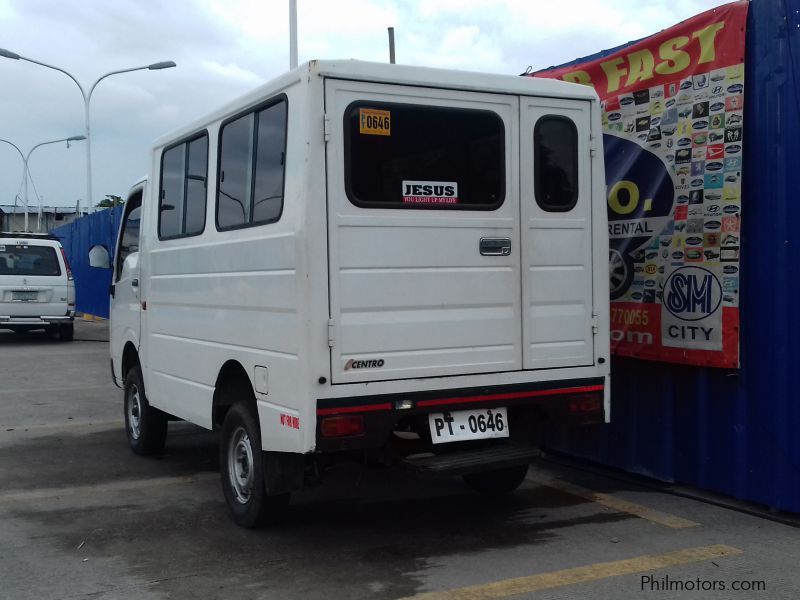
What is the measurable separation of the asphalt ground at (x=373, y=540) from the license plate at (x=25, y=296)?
11167 mm

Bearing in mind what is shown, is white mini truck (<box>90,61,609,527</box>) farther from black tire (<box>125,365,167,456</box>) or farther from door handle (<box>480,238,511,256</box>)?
black tire (<box>125,365,167,456</box>)

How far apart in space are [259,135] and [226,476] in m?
2.13

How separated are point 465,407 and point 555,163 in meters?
1.56

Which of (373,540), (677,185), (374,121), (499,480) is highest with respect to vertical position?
(374,121)

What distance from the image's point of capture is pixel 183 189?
21.4 ft

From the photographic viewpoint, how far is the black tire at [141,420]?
7.50 metres

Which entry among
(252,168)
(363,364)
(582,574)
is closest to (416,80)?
(252,168)

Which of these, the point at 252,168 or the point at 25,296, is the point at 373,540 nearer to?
the point at 252,168

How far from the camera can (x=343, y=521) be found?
5.71m

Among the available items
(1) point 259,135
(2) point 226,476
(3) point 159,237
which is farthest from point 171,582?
(3) point 159,237

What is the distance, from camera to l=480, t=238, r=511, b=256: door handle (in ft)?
16.8

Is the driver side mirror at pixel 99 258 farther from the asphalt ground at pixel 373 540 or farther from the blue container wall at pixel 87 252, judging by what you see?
the blue container wall at pixel 87 252

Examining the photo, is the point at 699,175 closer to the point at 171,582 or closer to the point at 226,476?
the point at 226,476

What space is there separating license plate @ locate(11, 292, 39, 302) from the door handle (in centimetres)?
1508
